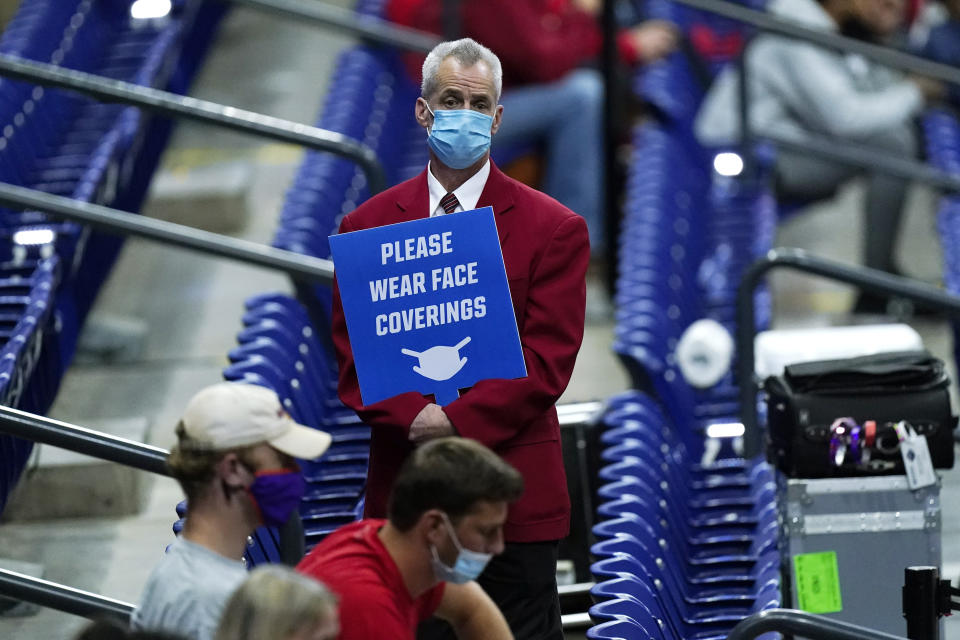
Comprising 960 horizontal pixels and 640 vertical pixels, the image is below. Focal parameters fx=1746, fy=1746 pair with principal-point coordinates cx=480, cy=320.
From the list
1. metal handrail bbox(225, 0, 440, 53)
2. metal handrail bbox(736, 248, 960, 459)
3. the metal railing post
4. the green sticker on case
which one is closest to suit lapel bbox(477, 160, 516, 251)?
the green sticker on case

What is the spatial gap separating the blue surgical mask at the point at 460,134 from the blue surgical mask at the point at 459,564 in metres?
0.89

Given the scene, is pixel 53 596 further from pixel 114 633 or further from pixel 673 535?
pixel 673 535

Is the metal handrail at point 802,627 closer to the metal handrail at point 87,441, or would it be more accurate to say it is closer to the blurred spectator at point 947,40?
the metal handrail at point 87,441

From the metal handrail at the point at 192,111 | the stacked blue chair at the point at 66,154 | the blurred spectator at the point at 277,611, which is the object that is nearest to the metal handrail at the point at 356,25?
the stacked blue chair at the point at 66,154

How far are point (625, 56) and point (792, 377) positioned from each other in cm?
416

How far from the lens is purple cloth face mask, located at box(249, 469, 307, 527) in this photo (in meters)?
2.86

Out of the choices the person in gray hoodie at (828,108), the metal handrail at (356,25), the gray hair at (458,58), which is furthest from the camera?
the person in gray hoodie at (828,108)

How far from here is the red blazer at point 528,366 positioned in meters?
3.40

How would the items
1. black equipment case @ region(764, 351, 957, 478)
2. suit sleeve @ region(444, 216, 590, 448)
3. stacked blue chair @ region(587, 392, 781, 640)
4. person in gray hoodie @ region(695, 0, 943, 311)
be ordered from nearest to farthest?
suit sleeve @ region(444, 216, 590, 448) < stacked blue chair @ region(587, 392, 781, 640) < black equipment case @ region(764, 351, 957, 478) < person in gray hoodie @ region(695, 0, 943, 311)

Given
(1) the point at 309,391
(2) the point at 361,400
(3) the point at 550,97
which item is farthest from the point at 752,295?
(2) the point at 361,400

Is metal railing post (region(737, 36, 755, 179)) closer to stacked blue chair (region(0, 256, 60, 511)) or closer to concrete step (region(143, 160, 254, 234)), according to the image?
concrete step (region(143, 160, 254, 234))

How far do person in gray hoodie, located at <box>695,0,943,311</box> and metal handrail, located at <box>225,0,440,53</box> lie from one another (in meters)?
1.36

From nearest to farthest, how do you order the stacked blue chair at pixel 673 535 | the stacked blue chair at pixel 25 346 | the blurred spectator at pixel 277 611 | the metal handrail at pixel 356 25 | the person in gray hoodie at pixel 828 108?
the blurred spectator at pixel 277 611 < the stacked blue chair at pixel 673 535 < the stacked blue chair at pixel 25 346 < the metal handrail at pixel 356 25 < the person in gray hoodie at pixel 828 108

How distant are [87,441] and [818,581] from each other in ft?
6.05
